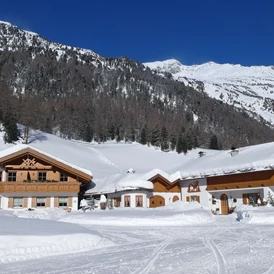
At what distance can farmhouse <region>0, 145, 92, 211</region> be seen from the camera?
29.6 m

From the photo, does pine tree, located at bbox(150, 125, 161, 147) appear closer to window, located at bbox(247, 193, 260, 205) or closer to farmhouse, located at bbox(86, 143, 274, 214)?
farmhouse, located at bbox(86, 143, 274, 214)

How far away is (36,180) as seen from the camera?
99.9 feet

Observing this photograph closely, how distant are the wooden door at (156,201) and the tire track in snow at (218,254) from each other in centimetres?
2002

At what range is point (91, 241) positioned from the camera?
1095cm

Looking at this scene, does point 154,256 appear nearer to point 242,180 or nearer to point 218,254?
point 218,254

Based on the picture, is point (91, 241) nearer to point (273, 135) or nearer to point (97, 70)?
point (273, 135)

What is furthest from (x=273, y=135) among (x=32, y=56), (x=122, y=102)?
(x=32, y=56)

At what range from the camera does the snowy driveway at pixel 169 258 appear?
7.34 meters

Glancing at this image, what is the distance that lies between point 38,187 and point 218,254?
23.8 m

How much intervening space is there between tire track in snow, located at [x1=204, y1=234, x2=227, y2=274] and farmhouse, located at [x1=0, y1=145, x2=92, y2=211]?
68.3 ft

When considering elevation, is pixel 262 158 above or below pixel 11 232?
above

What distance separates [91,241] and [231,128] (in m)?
134

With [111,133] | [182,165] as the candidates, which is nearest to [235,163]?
[182,165]

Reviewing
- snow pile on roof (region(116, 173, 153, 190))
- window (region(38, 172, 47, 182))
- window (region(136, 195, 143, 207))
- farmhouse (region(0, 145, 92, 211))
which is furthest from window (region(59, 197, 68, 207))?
window (region(136, 195, 143, 207))
